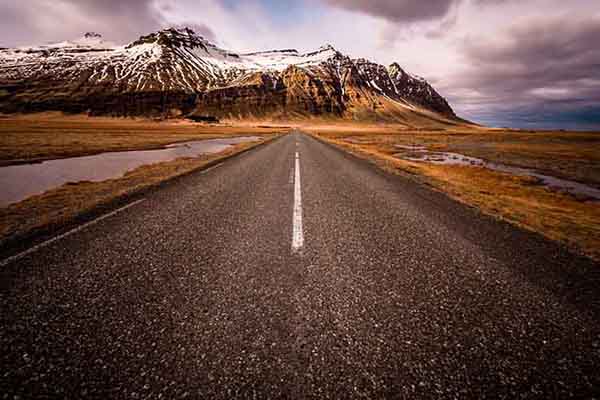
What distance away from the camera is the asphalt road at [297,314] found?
1972mm

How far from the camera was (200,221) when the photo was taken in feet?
17.7

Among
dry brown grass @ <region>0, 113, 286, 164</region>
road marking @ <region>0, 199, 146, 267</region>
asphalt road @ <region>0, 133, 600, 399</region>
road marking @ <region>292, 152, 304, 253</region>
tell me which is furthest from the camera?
dry brown grass @ <region>0, 113, 286, 164</region>

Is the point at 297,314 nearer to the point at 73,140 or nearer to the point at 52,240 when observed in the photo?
the point at 52,240

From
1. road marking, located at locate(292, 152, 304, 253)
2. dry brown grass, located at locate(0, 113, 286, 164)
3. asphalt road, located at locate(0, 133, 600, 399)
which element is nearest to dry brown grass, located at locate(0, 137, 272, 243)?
asphalt road, located at locate(0, 133, 600, 399)

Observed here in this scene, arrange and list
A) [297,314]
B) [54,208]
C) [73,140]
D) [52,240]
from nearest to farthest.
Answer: [297,314], [52,240], [54,208], [73,140]

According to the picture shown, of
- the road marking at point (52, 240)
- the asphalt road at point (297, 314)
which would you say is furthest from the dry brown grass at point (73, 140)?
the asphalt road at point (297, 314)

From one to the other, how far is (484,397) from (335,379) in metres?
1.14

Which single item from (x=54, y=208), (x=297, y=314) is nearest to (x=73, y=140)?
(x=54, y=208)

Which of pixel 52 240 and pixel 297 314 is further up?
pixel 297 314

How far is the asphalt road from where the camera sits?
1.97 metres

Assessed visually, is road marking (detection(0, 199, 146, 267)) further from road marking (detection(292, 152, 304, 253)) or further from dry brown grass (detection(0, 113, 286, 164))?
dry brown grass (detection(0, 113, 286, 164))

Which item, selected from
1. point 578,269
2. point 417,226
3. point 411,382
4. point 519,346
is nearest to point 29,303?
point 411,382

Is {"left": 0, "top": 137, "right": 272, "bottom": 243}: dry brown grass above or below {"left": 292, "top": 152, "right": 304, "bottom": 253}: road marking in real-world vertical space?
below

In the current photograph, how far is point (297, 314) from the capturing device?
2703mm
